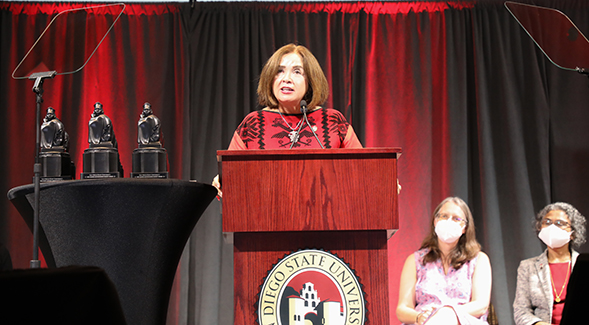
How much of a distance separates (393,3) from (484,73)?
0.99 m

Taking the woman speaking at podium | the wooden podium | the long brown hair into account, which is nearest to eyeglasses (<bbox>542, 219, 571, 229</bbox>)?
the long brown hair

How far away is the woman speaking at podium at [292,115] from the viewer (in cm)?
254

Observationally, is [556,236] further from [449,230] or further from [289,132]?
[289,132]

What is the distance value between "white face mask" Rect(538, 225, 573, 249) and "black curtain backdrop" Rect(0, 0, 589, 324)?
0.91m

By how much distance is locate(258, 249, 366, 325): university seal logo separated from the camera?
1.65m

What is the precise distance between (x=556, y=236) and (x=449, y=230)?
0.81 metres

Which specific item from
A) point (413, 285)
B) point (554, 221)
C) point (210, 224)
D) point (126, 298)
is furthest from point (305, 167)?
point (210, 224)

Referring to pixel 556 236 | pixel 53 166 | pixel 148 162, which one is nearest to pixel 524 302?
pixel 556 236

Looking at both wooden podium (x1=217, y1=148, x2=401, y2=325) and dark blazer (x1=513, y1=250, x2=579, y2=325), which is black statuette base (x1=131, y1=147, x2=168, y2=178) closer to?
wooden podium (x1=217, y1=148, x2=401, y2=325)

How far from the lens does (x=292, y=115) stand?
2.64m

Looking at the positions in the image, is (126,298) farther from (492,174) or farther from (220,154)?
(492,174)

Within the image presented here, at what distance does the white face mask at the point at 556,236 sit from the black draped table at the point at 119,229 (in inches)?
107

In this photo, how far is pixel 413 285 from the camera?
129 inches

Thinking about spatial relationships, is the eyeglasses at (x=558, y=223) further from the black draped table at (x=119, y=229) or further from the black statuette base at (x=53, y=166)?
the black statuette base at (x=53, y=166)
